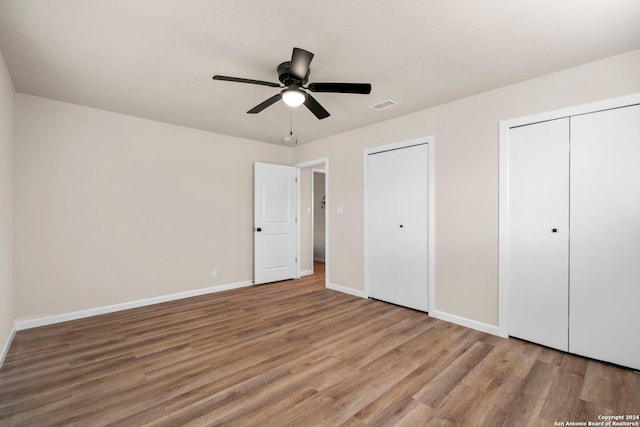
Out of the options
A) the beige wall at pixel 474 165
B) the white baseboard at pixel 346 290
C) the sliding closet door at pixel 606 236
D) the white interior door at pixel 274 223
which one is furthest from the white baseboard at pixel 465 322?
the white interior door at pixel 274 223

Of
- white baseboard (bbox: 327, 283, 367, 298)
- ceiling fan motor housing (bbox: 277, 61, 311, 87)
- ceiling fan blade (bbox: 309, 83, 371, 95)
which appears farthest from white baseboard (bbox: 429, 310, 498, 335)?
ceiling fan motor housing (bbox: 277, 61, 311, 87)

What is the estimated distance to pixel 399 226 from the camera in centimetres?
393

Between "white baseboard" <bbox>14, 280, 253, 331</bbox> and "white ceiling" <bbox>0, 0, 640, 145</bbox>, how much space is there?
2507 mm

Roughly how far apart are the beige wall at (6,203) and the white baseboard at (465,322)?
4.23 meters

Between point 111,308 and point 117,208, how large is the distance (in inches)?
50.2

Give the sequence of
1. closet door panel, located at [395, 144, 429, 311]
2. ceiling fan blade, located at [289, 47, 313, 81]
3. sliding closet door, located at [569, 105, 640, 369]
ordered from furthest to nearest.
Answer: closet door panel, located at [395, 144, 429, 311], sliding closet door, located at [569, 105, 640, 369], ceiling fan blade, located at [289, 47, 313, 81]

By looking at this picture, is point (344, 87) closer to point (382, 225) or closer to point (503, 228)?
point (503, 228)

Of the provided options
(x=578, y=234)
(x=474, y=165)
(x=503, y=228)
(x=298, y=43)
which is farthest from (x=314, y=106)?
(x=578, y=234)

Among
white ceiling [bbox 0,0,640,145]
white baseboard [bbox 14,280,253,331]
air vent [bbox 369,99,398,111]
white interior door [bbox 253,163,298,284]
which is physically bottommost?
white baseboard [bbox 14,280,253,331]

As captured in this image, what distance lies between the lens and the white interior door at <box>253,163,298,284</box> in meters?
5.07

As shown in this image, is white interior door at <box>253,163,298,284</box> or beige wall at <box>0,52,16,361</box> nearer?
beige wall at <box>0,52,16,361</box>

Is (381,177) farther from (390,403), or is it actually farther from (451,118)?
(390,403)

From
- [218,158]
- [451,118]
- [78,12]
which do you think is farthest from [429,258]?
[78,12]

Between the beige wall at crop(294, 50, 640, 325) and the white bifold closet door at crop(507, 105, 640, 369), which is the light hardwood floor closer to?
the white bifold closet door at crop(507, 105, 640, 369)
